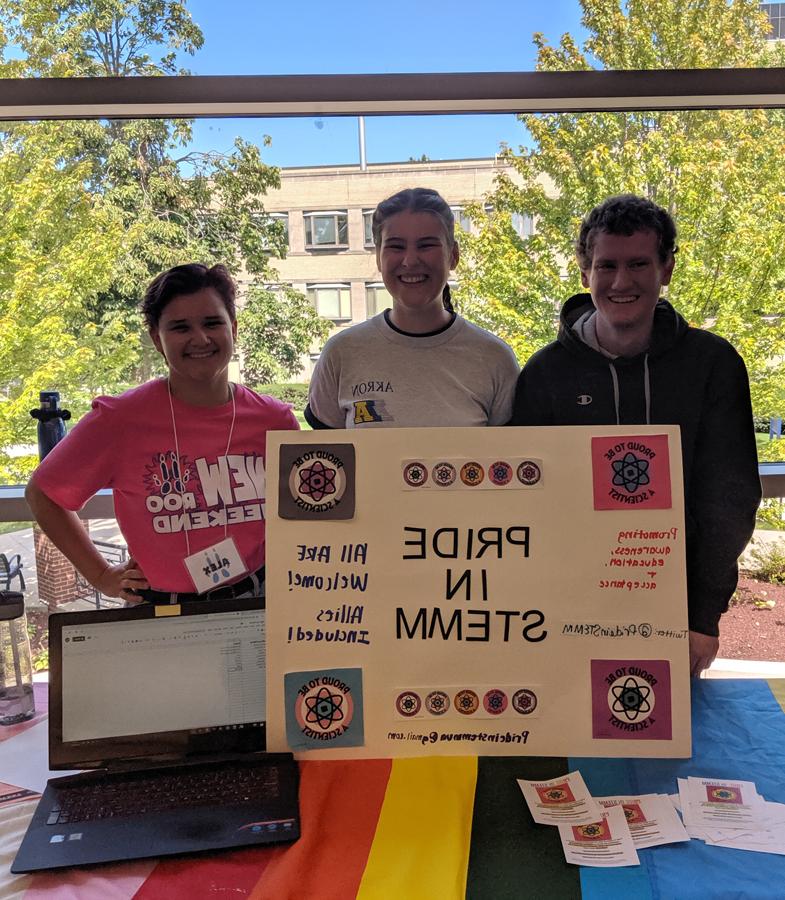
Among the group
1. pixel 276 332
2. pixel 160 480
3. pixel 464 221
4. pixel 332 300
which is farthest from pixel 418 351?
pixel 464 221

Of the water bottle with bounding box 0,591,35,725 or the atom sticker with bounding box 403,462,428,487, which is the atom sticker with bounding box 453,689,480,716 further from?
the water bottle with bounding box 0,591,35,725

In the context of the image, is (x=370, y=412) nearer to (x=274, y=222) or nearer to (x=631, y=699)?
(x=631, y=699)

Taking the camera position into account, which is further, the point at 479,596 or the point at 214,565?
the point at 214,565

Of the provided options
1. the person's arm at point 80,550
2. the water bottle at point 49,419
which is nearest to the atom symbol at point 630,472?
the person's arm at point 80,550

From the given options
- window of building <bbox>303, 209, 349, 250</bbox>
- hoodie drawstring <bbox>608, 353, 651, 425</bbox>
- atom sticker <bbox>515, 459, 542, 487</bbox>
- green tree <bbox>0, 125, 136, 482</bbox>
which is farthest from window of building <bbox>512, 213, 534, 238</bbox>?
atom sticker <bbox>515, 459, 542, 487</bbox>

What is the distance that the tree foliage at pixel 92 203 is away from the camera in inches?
158

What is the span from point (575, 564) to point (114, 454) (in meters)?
0.99

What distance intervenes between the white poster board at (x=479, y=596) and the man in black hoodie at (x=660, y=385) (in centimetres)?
48

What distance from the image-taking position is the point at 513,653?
1.09 metres

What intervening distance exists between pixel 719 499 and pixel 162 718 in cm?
118

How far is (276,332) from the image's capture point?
15.1 feet

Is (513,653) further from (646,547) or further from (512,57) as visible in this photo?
(512,57)

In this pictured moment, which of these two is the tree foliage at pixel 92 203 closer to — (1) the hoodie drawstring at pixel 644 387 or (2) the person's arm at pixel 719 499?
(1) the hoodie drawstring at pixel 644 387

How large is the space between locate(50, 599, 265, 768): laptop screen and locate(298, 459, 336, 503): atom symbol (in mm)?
207
